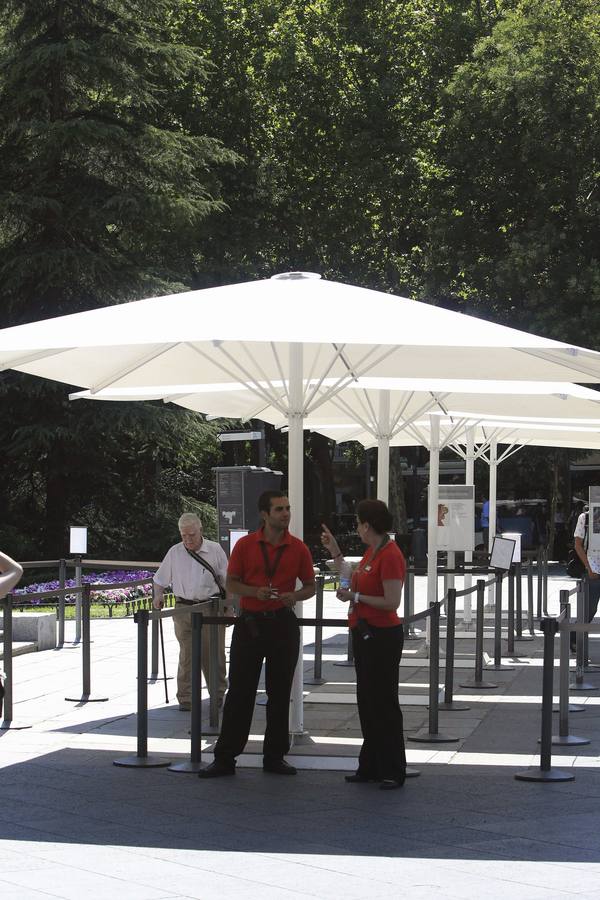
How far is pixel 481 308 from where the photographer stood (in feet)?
118

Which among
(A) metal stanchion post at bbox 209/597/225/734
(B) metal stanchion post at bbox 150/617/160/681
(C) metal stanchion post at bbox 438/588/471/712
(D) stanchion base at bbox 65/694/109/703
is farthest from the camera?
(B) metal stanchion post at bbox 150/617/160/681

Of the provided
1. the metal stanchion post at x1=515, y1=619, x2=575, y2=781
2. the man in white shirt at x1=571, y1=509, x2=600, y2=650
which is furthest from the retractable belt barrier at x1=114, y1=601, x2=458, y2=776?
the man in white shirt at x1=571, y1=509, x2=600, y2=650

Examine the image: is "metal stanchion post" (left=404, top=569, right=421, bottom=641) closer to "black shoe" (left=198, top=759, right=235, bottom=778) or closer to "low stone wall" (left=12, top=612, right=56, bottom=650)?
"low stone wall" (left=12, top=612, right=56, bottom=650)

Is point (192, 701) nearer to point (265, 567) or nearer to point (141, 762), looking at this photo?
point (141, 762)

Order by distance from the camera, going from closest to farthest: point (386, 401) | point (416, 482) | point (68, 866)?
point (68, 866), point (386, 401), point (416, 482)

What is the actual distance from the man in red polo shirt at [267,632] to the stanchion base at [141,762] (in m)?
0.44

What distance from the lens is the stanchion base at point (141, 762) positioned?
883 centimetres

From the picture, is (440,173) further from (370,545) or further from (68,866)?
(68,866)

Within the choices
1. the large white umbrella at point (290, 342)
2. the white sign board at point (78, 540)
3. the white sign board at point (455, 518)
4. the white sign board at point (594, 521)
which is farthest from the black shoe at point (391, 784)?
the white sign board at point (78, 540)

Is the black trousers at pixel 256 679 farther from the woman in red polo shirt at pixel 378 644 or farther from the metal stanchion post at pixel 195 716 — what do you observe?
the woman in red polo shirt at pixel 378 644

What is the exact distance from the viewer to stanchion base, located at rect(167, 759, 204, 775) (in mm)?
8648

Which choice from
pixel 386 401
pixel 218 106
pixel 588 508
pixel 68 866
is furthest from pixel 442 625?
pixel 218 106

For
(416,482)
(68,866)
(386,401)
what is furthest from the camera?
(416,482)

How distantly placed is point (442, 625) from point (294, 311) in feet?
37.5
